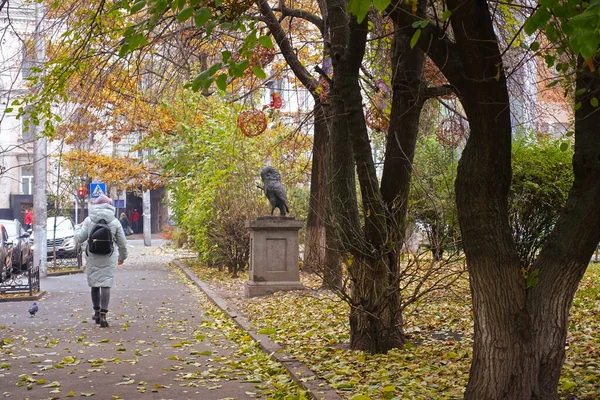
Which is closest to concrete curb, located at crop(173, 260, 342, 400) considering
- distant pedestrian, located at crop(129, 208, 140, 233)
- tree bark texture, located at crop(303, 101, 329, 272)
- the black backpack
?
the black backpack

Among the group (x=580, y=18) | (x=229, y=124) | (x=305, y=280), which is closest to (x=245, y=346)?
(x=580, y=18)

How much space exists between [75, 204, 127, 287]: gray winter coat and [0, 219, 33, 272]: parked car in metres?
10.1

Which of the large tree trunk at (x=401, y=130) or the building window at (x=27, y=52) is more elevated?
the building window at (x=27, y=52)

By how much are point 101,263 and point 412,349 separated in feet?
18.1

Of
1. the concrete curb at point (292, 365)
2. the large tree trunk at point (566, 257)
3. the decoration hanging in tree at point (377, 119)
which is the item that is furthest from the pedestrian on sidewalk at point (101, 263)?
the large tree trunk at point (566, 257)

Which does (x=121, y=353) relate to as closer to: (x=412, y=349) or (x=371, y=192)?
(x=412, y=349)

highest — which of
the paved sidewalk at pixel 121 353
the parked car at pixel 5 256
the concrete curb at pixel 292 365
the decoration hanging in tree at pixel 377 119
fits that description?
the decoration hanging in tree at pixel 377 119

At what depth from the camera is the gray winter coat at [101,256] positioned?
1293 centimetres

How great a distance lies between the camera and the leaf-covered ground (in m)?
7.33

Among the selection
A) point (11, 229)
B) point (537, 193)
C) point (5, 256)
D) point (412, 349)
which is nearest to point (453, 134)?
point (537, 193)

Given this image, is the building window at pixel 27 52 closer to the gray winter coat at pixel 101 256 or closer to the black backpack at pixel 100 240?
the gray winter coat at pixel 101 256

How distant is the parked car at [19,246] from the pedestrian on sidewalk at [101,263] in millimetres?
10083

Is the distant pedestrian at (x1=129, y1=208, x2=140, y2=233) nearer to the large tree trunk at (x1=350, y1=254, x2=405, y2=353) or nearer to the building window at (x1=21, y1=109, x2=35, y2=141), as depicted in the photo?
the building window at (x1=21, y1=109, x2=35, y2=141)

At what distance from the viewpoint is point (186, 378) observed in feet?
28.1
